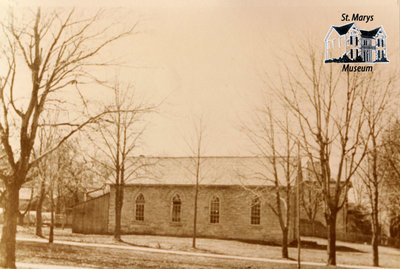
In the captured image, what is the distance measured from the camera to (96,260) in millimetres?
13719

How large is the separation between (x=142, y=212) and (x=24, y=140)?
50.3ft

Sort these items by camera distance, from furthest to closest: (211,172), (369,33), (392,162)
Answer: (211,172), (392,162), (369,33)

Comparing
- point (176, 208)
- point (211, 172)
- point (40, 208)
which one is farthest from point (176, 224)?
point (40, 208)

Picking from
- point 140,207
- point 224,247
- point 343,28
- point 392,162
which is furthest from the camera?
point 140,207

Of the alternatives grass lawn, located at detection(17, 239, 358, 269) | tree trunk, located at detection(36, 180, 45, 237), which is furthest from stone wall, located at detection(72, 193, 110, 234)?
grass lawn, located at detection(17, 239, 358, 269)

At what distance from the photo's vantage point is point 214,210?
2667 centimetres

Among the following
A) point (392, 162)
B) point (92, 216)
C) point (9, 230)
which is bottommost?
point (92, 216)

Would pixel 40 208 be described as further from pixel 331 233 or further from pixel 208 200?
pixel 331 233

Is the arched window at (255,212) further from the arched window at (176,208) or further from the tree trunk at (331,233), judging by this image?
the tree trunk at (331,233)

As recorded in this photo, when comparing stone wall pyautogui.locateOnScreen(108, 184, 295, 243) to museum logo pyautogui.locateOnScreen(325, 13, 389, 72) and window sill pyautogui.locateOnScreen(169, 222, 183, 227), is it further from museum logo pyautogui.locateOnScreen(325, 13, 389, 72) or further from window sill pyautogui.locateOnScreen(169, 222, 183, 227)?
museum logo pyautogui.locateOnScreen(325, 13, 389, 72)

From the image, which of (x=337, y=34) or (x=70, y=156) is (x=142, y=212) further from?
(x=337, y=34)

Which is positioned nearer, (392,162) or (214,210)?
(392,162)

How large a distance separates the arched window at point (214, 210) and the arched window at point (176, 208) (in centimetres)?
220

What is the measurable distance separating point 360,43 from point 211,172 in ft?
55.7
